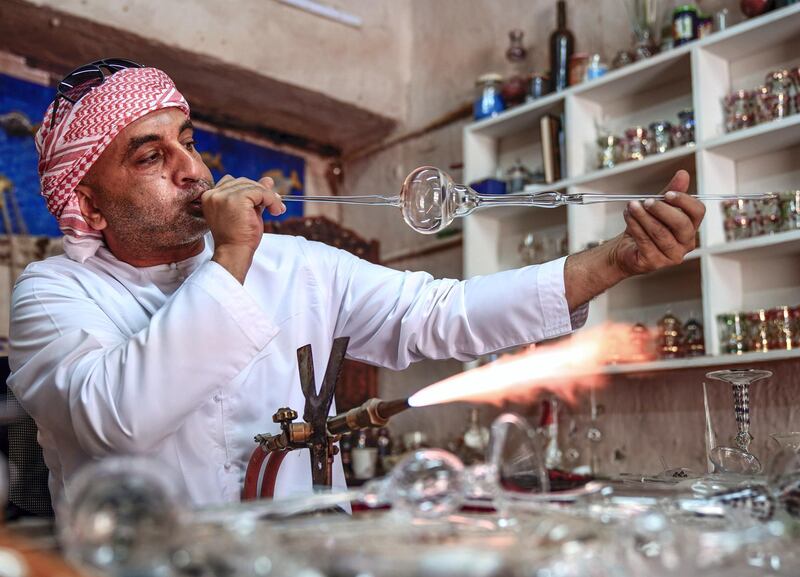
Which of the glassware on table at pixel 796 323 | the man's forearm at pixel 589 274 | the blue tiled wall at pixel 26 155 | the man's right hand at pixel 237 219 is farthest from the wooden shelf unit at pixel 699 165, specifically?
the man's right hand at pixel 237 219

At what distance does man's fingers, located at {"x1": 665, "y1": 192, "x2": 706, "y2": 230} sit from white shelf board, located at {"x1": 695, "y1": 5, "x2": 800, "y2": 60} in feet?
6.26

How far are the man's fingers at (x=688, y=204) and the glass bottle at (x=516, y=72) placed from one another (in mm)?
2702

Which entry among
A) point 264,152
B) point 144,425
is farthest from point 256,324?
point 264,152

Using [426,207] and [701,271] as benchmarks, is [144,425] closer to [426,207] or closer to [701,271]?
[426,207]

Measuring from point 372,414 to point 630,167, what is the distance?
262 centimetres

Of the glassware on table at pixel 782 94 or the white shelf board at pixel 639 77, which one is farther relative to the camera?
the white shelf board at pixel 639 77

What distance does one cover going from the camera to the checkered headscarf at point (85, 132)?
6.20 feet

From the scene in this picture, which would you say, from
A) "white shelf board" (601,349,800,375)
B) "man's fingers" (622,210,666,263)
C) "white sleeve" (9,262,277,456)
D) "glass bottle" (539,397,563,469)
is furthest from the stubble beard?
"glass bottle" (539,397,563,469)

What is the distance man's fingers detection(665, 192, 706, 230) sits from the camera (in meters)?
1.47

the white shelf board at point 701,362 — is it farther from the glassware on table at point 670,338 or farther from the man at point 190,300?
the man at point 190,300

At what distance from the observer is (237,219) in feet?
4.89

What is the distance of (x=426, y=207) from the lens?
1.64 meters

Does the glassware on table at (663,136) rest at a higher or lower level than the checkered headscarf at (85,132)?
higher

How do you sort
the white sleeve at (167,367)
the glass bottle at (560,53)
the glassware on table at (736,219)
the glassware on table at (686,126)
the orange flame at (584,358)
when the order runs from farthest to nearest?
the glass bottle at (560,53) < the orange flame at (584,358) < the glassware on table at (686,126) < the glassware on table at (736,219) < the white sleeve at (167,367)
